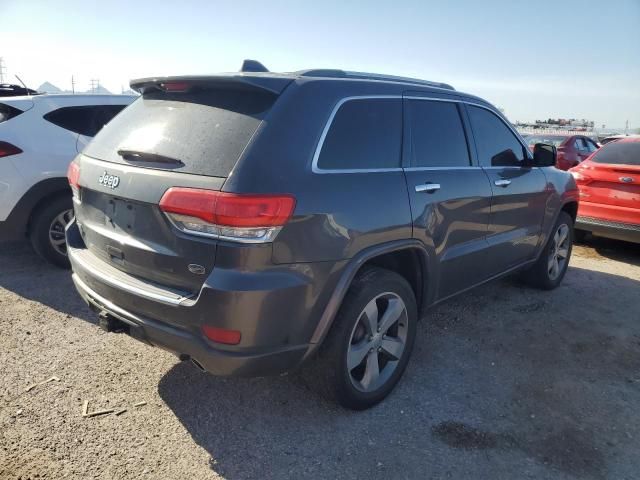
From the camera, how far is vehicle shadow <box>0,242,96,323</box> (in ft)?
14.0

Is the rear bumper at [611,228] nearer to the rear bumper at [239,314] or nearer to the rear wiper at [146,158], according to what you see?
the rear bumper at [239,314]

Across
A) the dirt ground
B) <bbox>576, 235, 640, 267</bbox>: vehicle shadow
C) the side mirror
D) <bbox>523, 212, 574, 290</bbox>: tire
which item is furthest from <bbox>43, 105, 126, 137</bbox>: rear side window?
<bbox>576, 235, 640, 267</bbox>: vehicle shadow

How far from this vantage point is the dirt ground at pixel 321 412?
2.56 metres

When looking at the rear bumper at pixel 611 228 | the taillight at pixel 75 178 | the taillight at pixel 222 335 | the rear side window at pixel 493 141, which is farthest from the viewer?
the rear bumper at pixel 611 228

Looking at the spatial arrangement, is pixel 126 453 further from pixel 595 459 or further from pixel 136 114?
pixel 595 459

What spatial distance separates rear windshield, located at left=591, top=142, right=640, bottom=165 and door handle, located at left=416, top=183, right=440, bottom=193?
450 cm

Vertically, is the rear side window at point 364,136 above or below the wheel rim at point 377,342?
above

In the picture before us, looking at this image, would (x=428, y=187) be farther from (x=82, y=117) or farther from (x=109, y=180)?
(x=82, y=117)

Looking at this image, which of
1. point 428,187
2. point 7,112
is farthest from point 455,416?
point 7,112

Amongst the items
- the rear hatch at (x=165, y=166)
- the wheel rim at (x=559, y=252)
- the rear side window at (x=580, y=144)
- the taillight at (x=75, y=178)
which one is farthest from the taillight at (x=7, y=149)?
the rear side window at (x=580, y=144)

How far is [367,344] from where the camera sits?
2975mm

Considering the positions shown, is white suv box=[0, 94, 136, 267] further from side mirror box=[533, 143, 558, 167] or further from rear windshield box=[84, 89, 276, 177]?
side mirror box=[533, 143, 558, 167]

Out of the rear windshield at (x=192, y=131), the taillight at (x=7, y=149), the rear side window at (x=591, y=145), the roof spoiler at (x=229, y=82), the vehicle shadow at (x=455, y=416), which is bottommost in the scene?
the vehicle shadow at (x=455, y=416)

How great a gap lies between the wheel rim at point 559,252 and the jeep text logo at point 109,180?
13.7ft
